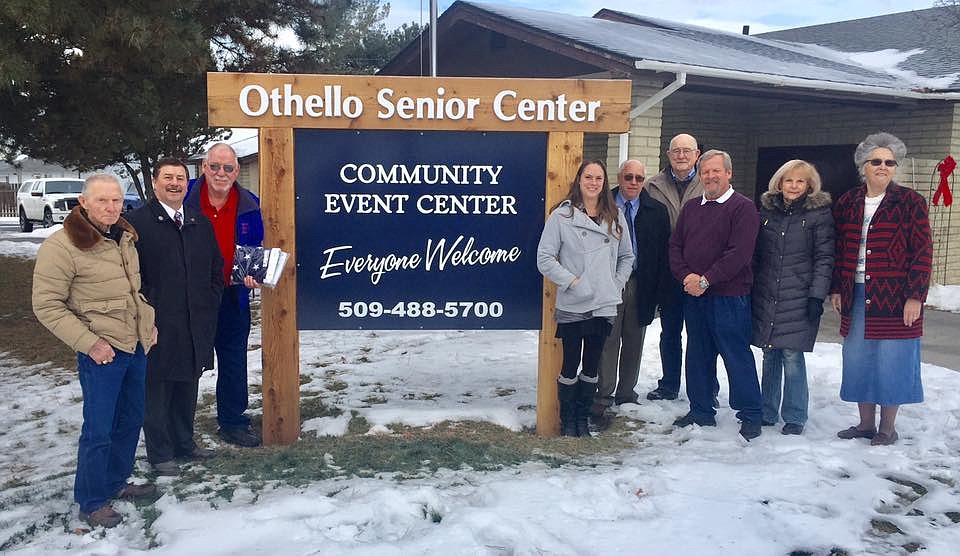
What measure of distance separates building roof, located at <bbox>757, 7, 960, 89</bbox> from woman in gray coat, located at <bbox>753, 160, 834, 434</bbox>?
724 centimetres

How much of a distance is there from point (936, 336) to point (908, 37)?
8.43 metres

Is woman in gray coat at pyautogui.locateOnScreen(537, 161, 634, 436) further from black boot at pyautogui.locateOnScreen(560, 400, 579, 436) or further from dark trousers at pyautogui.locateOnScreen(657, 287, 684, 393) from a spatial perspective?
dark trousers at pyautogui.locateOnScreen(657, 287, 684, 393)

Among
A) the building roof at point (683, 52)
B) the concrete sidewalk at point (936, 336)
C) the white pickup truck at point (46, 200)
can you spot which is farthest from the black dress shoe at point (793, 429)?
the white pickup truck at point (46, 200)

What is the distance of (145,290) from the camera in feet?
11.7

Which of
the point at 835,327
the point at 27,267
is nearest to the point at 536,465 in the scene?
the point at 835,327

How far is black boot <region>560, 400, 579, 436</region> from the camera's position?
4574mm

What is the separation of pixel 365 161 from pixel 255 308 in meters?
6.07

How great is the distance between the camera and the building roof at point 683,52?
820cm

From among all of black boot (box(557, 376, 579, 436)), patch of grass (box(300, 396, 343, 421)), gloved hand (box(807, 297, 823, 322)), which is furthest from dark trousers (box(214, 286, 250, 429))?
gloved hand (box(807, 297, 823, 322))

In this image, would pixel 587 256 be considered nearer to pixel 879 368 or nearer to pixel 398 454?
pixel 398 454

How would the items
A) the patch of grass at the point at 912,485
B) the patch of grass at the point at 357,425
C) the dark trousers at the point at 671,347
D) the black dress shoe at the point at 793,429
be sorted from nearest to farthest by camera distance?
the patch of grass at the point at 912,485
the black dress shoe at the point at 793,429
the patch of grass at the point at 357,425
the dark trousers at the point at 671,347

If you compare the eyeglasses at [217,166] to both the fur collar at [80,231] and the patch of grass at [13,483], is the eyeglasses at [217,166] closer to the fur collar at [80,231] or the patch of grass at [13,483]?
the fur collar at [80,231]

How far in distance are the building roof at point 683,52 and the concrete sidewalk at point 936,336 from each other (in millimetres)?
2865

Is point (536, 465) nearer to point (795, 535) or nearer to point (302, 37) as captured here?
point (795, 535)
